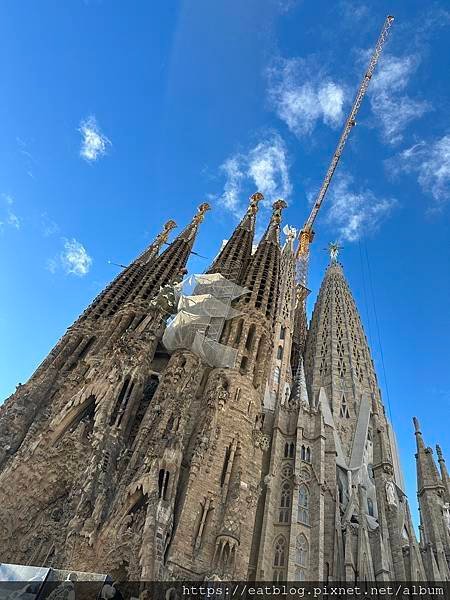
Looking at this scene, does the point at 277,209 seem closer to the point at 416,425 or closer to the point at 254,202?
the point at 254,202

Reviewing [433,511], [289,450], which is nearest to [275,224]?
[289,450]

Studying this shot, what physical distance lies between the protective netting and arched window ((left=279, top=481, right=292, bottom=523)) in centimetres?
680

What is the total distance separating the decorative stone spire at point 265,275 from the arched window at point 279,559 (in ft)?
47.7

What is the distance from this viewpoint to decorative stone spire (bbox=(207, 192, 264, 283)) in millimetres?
39281

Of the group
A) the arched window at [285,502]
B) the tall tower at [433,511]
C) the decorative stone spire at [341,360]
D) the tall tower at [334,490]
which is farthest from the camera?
the decorative stone spire at [341,360]

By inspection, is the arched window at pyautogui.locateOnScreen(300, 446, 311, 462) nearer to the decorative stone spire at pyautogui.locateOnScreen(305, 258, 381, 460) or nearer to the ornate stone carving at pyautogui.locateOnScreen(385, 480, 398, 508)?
the ornate stone carving at pyautogui.locateOnScreen(385, 480, 398, 508)

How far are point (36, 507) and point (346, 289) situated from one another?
107 feet

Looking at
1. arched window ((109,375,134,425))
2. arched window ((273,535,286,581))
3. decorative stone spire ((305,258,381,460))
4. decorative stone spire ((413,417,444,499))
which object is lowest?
arched window ((273,535,286,581))

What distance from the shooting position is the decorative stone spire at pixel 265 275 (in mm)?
34219

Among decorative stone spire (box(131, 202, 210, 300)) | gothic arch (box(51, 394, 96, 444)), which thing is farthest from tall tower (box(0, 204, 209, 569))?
decorative stone spire (box(131, 202, 210, 300))

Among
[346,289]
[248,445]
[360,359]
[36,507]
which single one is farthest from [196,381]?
[346,289]

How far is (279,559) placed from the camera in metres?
21.0

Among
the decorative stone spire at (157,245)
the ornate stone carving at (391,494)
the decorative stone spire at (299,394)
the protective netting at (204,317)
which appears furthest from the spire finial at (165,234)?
the ornate stone carving at (391,494)

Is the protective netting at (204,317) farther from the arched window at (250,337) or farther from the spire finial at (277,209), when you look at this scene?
the spire finial at (277,209)
